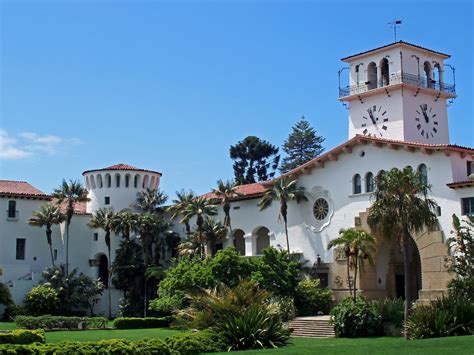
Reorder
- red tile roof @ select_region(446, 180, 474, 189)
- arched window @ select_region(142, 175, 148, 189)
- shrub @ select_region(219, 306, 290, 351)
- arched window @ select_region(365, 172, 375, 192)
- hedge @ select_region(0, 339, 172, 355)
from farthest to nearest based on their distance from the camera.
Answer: arched window @ select_region(142, 175, 148, 189) → arched window @ select_region(365, 172, 375, 192) → red tile roof @ select_region(446, 180, 474, 189) → shrub @ select_region(219, 306, 290, 351) → hedge @ select_region(0, 339, 172, 355)

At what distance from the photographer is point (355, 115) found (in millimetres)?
61625

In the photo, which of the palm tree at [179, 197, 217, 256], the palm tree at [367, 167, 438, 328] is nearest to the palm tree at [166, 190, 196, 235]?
the palm tree at [179, 197, 217, 256]

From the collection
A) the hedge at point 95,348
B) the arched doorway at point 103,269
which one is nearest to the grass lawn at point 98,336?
the hedge at point 95,348

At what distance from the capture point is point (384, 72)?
60531mm

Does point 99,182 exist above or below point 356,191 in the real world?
above

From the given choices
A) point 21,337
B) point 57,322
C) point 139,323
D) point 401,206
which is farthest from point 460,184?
point 57,322

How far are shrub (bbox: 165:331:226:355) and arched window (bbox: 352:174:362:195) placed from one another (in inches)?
1028

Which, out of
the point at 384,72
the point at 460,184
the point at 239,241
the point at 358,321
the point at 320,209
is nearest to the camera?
the point at 358,321

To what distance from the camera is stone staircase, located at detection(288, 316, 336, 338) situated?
4281cm

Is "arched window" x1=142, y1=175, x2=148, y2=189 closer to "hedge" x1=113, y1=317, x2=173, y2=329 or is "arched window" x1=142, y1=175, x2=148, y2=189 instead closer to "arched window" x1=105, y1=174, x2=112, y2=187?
"arched window" x1=105, y1=174, x2=112, y2=187

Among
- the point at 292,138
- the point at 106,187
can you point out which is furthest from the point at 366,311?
the point at 292,138

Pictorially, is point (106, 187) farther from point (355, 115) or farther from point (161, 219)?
point (355, 115)

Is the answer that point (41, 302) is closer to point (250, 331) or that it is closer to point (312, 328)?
point (312, 328)

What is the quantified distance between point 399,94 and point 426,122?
3.45 meters
